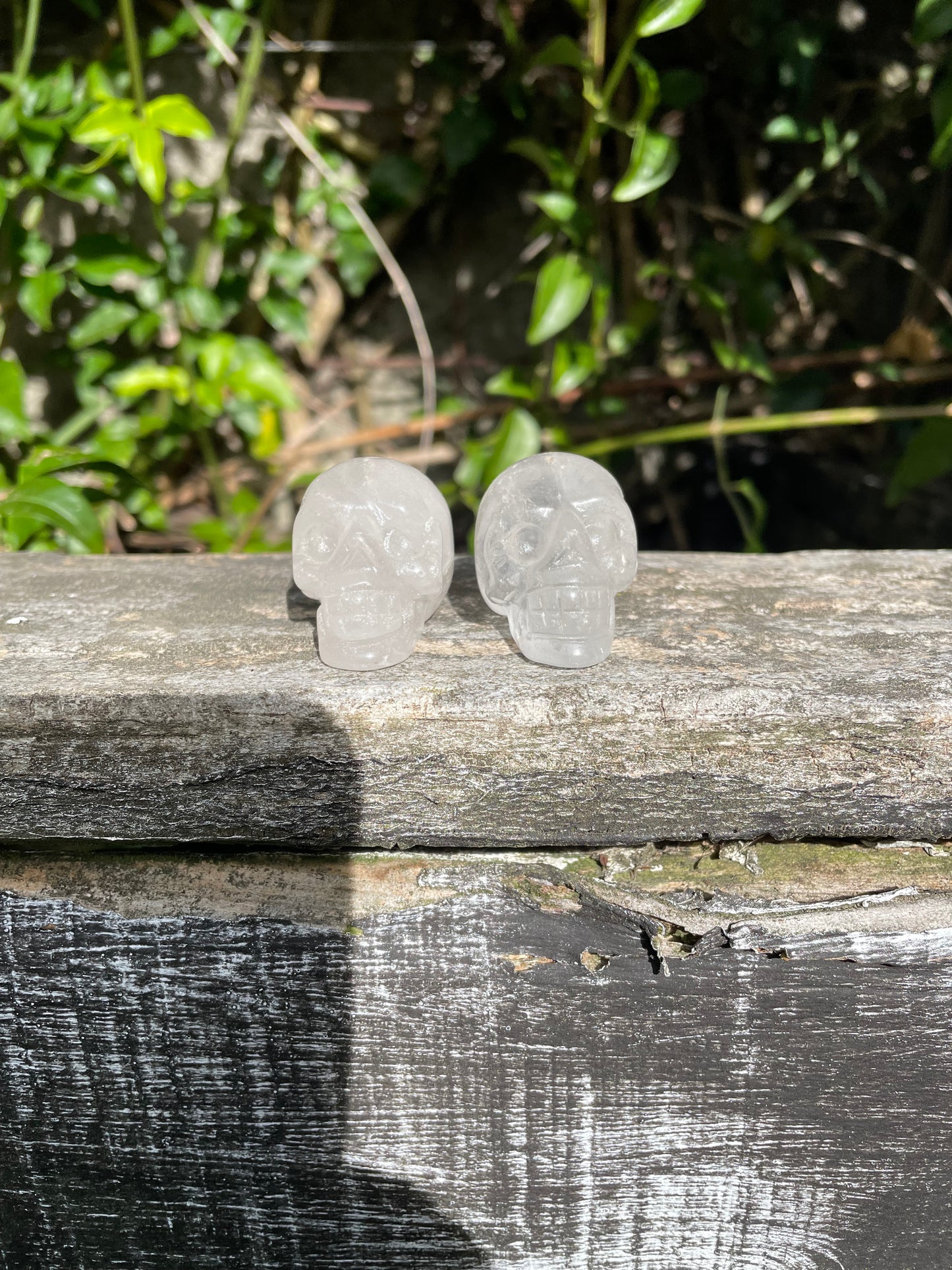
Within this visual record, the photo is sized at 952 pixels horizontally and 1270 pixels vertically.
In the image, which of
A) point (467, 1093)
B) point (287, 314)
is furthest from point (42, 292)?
point (467, 1093)

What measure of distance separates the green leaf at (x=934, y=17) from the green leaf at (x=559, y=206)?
55 cm

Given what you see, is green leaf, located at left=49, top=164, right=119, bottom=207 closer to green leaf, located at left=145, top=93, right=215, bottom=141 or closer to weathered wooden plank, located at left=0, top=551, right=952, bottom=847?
green leaf, located at left=145, top=93, right=215, bottom=141

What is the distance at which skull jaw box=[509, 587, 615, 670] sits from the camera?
0.91 meters

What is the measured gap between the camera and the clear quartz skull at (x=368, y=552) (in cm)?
90

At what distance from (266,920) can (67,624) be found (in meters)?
0.41

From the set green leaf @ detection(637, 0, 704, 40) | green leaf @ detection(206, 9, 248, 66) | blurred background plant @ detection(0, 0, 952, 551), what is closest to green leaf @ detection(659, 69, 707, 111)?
blurred background plant @ detection(0, 0, 952, 551)

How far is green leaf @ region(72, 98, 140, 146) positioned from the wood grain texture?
3.62ft

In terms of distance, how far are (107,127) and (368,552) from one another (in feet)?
3.12

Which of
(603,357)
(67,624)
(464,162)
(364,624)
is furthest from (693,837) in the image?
(464,162)

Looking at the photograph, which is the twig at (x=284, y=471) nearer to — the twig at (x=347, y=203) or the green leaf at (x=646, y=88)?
the twig at (x=347, y=203)

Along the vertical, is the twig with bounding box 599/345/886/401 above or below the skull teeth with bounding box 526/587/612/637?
above

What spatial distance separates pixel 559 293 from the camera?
1.55 m

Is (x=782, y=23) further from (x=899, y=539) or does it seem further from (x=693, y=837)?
(x=693, y=837)

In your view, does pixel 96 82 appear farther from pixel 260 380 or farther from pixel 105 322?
pixel 260 380
